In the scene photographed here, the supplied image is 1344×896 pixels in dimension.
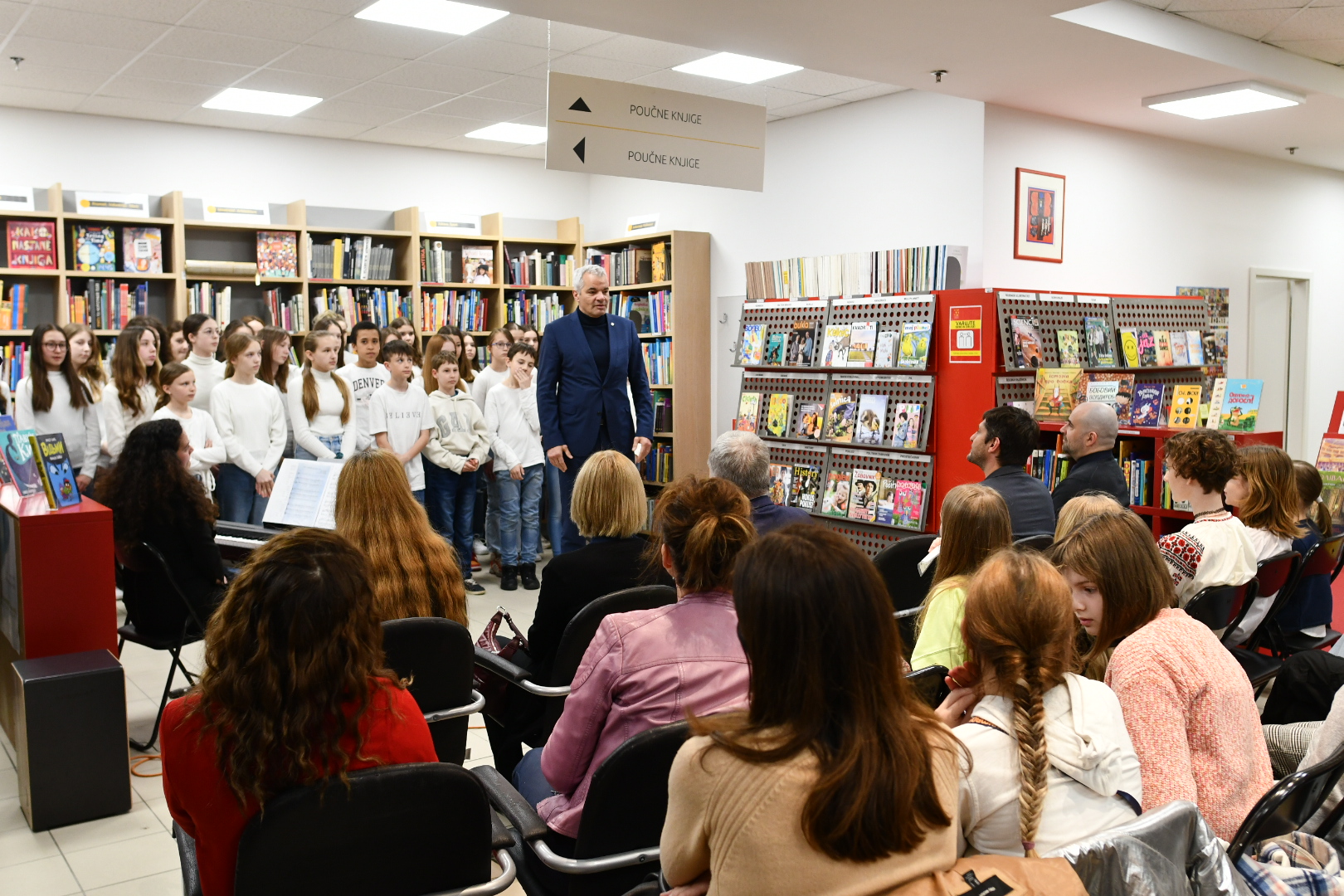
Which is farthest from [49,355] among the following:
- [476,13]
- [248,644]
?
[248,644]

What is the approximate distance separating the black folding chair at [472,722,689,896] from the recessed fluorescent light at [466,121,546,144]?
6843 mm

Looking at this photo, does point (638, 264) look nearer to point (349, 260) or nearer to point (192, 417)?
point (349, 260)

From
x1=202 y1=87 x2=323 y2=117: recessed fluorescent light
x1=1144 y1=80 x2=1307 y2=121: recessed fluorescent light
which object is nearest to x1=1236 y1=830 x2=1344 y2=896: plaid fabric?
x1=1144 y1=80 x2=1307 y2=121: recessed fluorescent light

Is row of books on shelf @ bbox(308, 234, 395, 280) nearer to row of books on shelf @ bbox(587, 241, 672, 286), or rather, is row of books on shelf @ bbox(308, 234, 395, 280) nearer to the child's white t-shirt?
row of books on shelf @ bbox(587, 241, 672, 286)

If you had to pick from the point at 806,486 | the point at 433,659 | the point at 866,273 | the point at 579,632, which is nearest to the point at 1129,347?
the point at 866,273

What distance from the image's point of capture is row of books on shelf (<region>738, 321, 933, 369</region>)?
5.80m

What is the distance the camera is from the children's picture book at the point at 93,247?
733 centimetres

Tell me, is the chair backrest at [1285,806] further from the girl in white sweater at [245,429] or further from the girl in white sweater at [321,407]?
the girl in white sweater at [321,407]

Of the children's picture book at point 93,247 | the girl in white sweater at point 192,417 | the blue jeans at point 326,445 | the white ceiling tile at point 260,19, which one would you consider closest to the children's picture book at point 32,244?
the children's picture book at point 93,247

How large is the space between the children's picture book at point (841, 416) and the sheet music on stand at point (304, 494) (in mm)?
2994

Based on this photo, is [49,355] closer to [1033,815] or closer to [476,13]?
[476,13]

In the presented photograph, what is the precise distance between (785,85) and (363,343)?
3098 mm

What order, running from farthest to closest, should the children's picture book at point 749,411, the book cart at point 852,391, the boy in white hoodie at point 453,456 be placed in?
the children's picture book at point 749,411 < the boy in white hoodie at point 453,456 < the book cart at point 852,391

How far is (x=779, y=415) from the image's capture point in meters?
6.55
